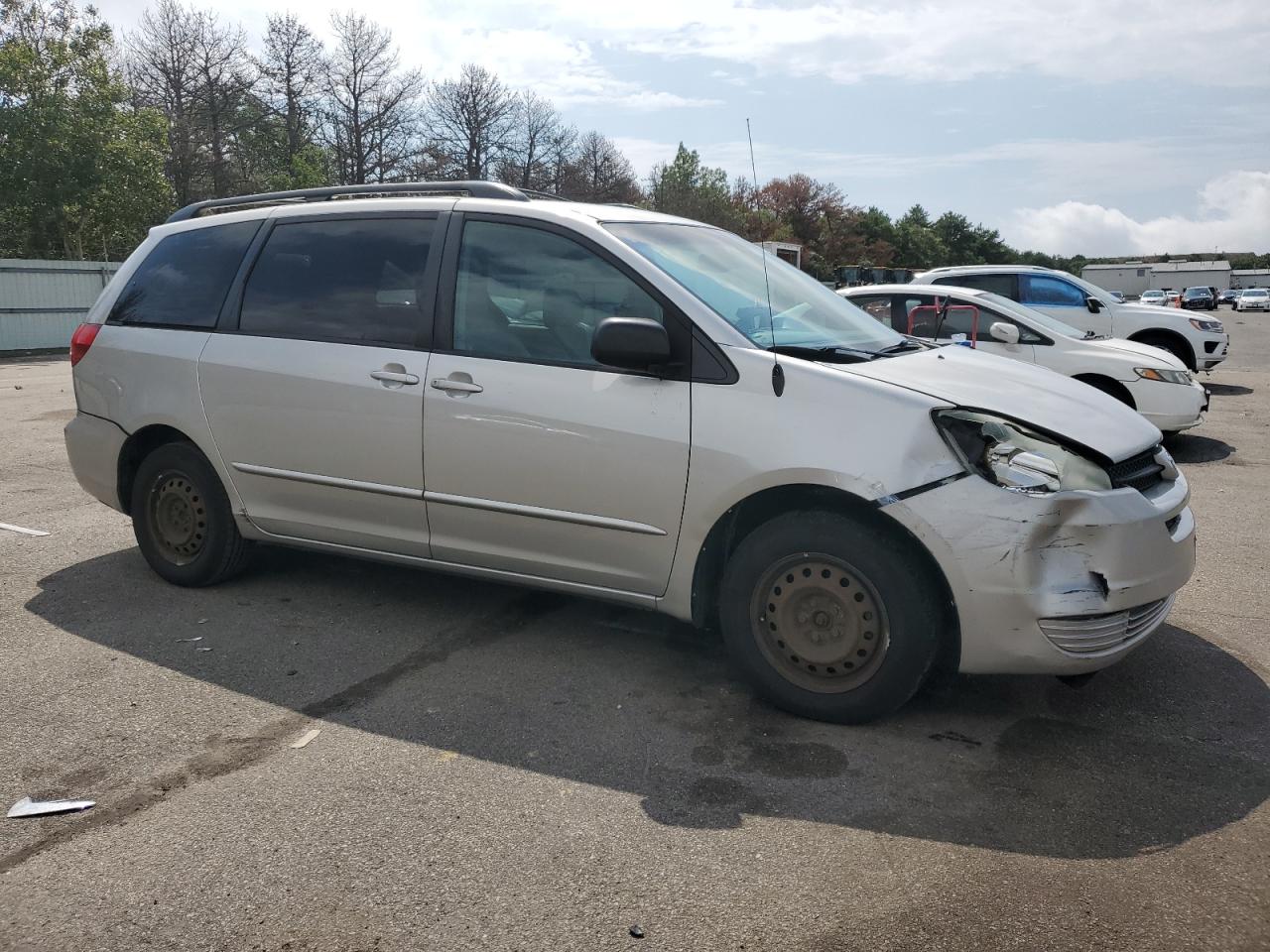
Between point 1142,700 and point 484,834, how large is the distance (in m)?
2.51

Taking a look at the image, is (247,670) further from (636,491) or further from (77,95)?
(77,95)

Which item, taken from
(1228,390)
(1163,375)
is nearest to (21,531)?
(1163,375)

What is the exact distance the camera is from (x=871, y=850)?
2926 millimetres

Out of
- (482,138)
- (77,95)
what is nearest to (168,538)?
(77,95)

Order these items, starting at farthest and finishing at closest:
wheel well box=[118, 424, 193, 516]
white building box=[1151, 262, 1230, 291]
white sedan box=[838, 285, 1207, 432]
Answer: white building box=[1151, 262, 1230, 291]
white sedan box=[838, 285, 1207, 432]
wheel well box=[118, 424, 193, 516]

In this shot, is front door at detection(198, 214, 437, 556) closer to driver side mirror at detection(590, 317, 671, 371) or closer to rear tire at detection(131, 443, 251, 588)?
rear tire at detection(131, 443, 251, 588)

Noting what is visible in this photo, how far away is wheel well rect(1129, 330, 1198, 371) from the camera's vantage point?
13.5m

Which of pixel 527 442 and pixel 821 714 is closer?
pixel 821 714

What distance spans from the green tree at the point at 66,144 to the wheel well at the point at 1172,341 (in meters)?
26.7

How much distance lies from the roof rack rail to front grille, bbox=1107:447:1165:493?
2572mm

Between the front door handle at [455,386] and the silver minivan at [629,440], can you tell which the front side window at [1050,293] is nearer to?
the silver minivan at [629,440]

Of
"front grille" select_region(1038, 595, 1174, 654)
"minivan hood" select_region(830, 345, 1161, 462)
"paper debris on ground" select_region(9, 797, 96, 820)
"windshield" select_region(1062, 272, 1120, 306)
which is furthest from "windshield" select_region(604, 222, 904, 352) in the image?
"windshield" select_region(1062, 272, 1120, 306)

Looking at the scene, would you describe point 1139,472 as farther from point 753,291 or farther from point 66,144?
point 66,144

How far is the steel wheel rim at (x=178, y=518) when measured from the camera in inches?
203
